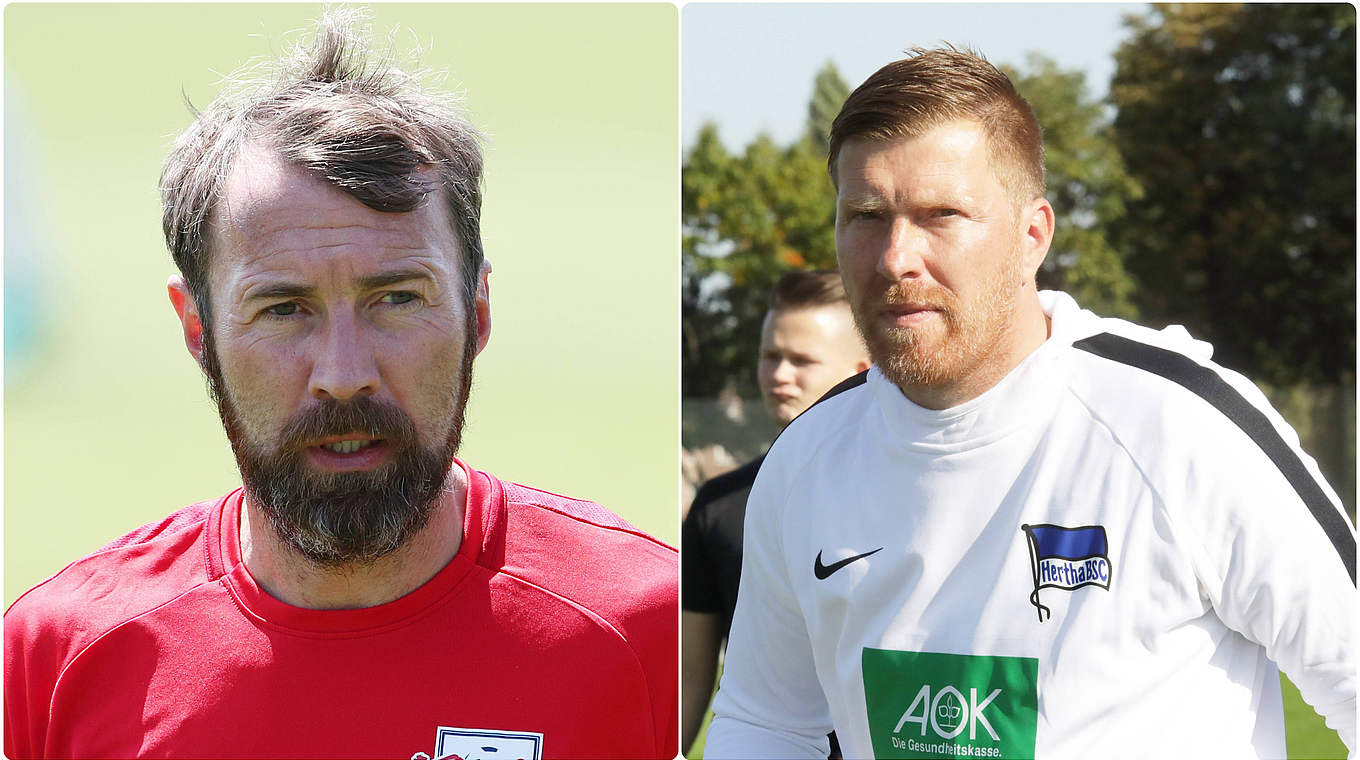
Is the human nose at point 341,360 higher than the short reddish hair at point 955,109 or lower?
lower

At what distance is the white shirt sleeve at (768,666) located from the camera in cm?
215

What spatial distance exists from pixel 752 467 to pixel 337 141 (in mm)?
1089

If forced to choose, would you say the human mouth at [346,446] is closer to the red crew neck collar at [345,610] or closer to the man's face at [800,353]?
the red crew neck collar at [345,610]

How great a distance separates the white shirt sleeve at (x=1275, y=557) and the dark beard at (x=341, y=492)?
1297mm

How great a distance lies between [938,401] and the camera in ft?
6.55

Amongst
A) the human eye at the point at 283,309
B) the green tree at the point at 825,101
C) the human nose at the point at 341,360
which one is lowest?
the human nose at the point at 341,360

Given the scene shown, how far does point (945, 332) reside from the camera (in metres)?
1.97

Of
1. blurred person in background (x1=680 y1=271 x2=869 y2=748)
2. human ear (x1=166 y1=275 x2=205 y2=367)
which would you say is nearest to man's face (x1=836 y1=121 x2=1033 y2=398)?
blurred person in background (x1=680 y1=271 x2=869 y2=748)

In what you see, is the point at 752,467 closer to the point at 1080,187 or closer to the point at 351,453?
the point at 351,453

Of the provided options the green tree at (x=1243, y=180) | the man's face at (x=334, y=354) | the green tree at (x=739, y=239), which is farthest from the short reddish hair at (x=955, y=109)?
the man's face at (x=334, y=354)

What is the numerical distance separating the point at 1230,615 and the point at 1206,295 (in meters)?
1.08

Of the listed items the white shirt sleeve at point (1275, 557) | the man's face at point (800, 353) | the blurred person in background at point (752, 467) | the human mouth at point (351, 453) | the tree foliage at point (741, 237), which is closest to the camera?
the white shirt sleeve at point (1275, 557)

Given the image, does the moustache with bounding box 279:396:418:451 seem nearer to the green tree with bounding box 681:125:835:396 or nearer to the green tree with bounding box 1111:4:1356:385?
the green tree with bounding box 681:125:835:396

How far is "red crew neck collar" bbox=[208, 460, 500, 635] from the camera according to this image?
2.06 m
